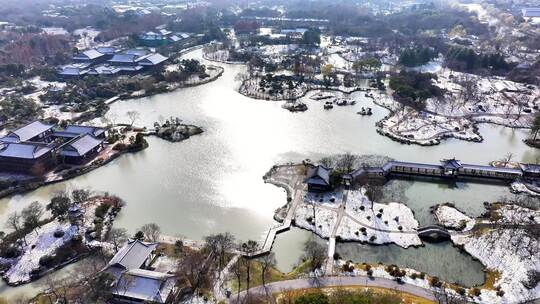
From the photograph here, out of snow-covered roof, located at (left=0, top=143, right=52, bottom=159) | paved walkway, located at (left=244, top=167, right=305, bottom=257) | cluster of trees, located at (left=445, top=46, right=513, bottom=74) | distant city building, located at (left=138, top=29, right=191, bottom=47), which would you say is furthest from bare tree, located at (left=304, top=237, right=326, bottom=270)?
distant city building, located at (left=138, top=29, right=191, bottom=47)

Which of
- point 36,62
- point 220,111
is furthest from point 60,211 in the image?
point 36,62

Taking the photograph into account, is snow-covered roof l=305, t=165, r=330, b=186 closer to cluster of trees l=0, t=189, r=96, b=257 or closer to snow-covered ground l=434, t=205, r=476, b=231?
snow-covered ground l=434, t=205, r=476, b=231

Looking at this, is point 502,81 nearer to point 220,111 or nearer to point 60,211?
point 220,111

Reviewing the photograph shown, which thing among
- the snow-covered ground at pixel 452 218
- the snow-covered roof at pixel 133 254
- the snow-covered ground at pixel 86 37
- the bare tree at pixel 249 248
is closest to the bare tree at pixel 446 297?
the snow-covered ground at pixel 452 218

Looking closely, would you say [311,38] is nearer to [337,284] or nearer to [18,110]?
[18,110]

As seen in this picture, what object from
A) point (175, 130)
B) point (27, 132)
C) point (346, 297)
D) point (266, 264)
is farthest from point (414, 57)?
point (27, 132)
